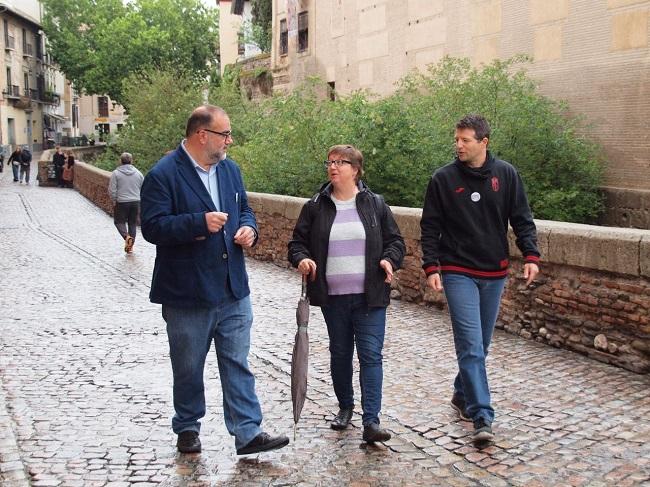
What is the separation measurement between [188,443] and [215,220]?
1289mm

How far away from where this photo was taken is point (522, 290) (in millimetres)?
7668

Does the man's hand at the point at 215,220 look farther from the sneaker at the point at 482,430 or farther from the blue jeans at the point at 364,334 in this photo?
the sneaker at the point at 482,430

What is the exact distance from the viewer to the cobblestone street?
4.43 m

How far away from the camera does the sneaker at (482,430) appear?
188 inches

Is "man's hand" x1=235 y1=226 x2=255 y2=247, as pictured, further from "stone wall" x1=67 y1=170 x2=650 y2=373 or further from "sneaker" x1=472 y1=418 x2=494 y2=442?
"stone wall" x1=67 y1=170 x2=650 y2=373

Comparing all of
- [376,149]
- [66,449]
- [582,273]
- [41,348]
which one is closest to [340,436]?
[66,449]

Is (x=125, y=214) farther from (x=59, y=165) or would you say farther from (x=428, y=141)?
(x=59, y=165)

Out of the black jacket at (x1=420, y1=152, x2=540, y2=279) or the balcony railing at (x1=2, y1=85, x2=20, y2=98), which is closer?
the black jacket at (x1=420, y1=152, x2=540, y2=279)

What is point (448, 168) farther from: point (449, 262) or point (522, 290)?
point (522, 290)

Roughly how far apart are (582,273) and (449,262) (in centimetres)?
232

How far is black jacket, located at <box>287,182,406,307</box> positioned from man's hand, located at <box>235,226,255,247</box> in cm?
46

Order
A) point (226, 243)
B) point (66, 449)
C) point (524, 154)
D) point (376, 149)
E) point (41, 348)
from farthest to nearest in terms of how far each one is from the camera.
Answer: point (524, 154), point (376, 149), point (41, 348), point (66, 449), point (226, 243)

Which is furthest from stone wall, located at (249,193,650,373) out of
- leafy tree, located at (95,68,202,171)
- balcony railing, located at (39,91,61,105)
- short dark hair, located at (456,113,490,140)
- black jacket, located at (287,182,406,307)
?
balcony railing, located at (39,91,61,105)

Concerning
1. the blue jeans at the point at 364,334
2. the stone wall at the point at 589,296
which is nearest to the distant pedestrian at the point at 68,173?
the stone wall at the point at 589,296
